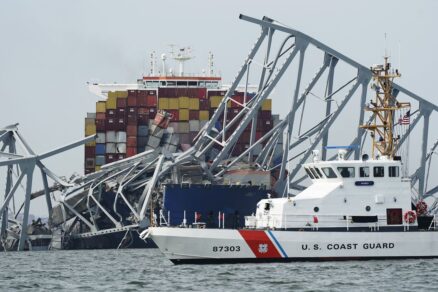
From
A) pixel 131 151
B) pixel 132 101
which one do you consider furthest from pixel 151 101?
pixel 131 151

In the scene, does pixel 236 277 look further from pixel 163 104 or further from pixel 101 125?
pixel 163 104

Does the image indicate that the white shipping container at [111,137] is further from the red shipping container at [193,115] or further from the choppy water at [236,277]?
the choppy water at [236,277]

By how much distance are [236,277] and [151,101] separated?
5527 centimetres

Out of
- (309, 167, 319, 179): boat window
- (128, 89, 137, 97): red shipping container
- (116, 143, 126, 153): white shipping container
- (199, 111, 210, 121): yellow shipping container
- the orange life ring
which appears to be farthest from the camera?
(128, 89, 137, 97): red shipping container

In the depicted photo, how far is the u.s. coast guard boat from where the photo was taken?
48.7 meters

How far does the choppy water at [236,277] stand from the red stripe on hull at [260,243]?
23.0 inches

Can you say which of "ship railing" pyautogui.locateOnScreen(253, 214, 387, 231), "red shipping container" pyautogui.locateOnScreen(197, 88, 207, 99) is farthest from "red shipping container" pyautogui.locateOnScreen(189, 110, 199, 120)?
"ship railing" pyautogui.locateOnScreen(253, 214, 387, 231)

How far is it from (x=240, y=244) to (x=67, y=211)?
116 feet

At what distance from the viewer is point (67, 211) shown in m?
82.7

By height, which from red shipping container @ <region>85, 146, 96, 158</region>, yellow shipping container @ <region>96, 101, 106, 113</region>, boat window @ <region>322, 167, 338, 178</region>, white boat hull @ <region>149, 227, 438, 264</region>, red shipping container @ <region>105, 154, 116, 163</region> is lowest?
white boat hull @ <region>149, 227, 438, 264</region>

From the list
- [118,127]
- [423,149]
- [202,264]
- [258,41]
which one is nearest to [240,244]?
[202,264]

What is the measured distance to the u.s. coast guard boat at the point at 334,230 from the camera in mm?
48719

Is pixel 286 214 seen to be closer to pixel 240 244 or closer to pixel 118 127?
pixel 240 244

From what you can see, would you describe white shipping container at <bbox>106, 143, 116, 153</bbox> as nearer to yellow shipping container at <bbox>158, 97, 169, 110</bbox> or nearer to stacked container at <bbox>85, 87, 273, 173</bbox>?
stacked container at <bbox>85, 87, 273, 173</bbox>
